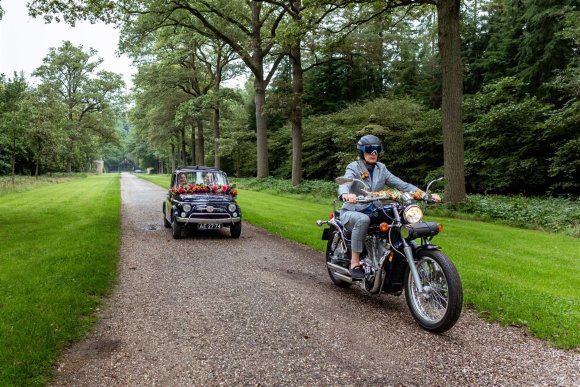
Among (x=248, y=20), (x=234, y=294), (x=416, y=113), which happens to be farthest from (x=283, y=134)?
(x=234, y=294)

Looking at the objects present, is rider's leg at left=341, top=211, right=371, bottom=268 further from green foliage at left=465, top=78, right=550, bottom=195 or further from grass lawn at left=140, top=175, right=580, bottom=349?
green foliage at left=465, top=78, right=550, bottom=195

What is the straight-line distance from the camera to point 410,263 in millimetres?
4449

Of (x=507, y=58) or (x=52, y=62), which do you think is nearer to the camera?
(x=507, y=58)

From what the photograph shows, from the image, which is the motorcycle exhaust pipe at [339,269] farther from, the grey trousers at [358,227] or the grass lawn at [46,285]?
the grass lawn at [46,285]

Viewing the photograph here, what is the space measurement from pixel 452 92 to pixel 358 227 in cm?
1045

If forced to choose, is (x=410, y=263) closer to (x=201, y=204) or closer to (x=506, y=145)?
(x=201, y=204)

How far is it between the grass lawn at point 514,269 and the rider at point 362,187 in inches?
69.4

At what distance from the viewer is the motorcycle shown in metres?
4.09

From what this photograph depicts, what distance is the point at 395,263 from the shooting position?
4.65 meters

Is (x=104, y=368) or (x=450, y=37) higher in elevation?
(x=450, y=37)

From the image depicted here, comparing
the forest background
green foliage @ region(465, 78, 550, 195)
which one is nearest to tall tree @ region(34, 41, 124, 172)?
the forest background

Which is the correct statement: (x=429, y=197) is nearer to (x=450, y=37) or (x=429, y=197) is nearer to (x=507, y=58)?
(x=450, y=37)

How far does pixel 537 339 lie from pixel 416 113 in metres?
20.5

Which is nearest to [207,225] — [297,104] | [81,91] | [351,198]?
[351,198]
